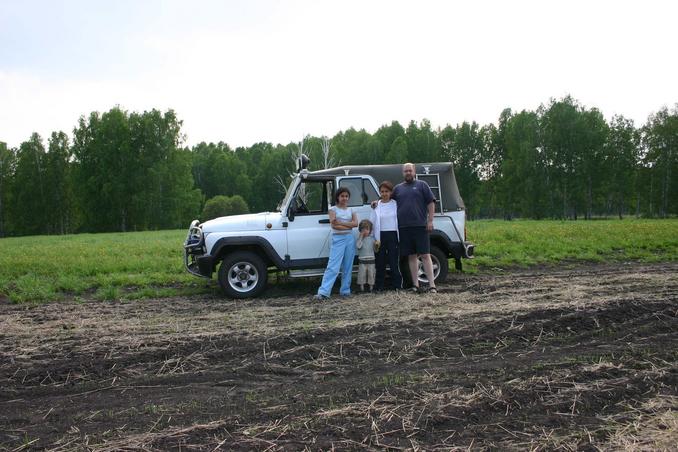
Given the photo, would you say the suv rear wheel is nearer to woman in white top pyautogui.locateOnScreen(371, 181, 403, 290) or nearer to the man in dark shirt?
woman in white top pyautogui.locateOnScreen(371, 181, 403, 290)

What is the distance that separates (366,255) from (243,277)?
210cm

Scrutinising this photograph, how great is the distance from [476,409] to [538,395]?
0.51 meters

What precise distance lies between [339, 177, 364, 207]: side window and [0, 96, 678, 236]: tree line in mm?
36392

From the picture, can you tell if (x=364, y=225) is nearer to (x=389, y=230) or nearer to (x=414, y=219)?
(x=389, y=230)

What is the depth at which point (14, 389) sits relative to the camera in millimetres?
4375

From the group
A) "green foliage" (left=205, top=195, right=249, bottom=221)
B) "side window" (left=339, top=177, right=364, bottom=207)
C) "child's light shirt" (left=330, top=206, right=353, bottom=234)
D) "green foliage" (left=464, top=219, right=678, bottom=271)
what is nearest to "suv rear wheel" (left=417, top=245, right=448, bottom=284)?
"side window" (left=339, top=177, right=364, bottom=207)

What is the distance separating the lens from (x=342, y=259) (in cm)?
892

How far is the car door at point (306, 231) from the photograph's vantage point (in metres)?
9.16

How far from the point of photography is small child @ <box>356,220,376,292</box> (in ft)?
29.2

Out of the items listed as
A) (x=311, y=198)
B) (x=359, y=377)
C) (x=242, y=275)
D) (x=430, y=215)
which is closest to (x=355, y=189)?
(x=311, y=198)

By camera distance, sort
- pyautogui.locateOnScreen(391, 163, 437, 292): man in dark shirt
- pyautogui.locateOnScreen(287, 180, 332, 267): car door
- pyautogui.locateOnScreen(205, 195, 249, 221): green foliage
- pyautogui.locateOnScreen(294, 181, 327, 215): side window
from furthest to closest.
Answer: pyautogui.locateOnScreen(205, 195, 249, 221): green foliage < pyautogui.locateOnScreen(294, 181, 327, 215): side window < pyautogui.locateOnScreen(287, 180, 332, 267): car door < pyautogui.locateOnScreen(391, 163, 437, 292): man in dark shirt

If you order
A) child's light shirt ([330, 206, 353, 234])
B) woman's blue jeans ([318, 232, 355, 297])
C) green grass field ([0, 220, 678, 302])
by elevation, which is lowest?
green grass field ([0, 220, 678, 302])

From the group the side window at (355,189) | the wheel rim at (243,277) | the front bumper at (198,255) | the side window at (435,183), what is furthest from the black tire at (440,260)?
the front bumper at (198,255)

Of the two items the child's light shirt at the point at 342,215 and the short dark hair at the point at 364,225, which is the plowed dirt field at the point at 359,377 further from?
the short dark hair at the point at 364,225
